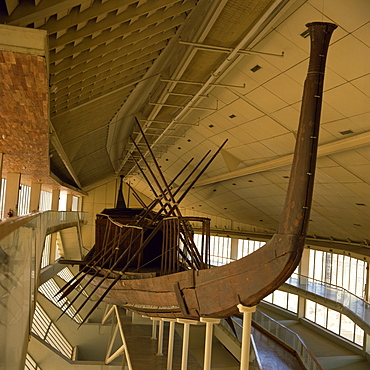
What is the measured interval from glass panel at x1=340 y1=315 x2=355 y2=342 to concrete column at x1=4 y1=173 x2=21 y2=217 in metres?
15.4

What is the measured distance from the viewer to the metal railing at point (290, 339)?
11320 mm

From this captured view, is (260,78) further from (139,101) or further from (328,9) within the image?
(139,101)

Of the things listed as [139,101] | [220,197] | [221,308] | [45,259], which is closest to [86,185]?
[45,259]

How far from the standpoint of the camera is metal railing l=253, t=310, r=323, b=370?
11.3 m

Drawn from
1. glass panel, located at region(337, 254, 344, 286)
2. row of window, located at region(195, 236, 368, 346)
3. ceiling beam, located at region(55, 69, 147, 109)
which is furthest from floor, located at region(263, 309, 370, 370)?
ceiling beam, located at region(55, 69, 147, 109)

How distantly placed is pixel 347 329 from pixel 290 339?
30.9ft

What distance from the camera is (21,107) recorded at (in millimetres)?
7934

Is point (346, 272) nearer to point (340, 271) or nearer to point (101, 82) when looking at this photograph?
point (340, 271)

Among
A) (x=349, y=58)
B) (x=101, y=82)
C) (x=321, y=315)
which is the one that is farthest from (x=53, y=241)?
(x=349, y=58)

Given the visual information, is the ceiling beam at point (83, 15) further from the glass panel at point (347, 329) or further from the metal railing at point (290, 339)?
the glass panel at point (347, 329)

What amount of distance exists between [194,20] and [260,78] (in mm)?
2481

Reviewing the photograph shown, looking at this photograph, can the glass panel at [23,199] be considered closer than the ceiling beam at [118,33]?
No

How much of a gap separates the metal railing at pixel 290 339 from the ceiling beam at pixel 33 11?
927cm

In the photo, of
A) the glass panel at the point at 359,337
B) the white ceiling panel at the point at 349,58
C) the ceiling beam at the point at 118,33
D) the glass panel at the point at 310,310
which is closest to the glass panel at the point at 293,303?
the glass panel at the point at 310,310
